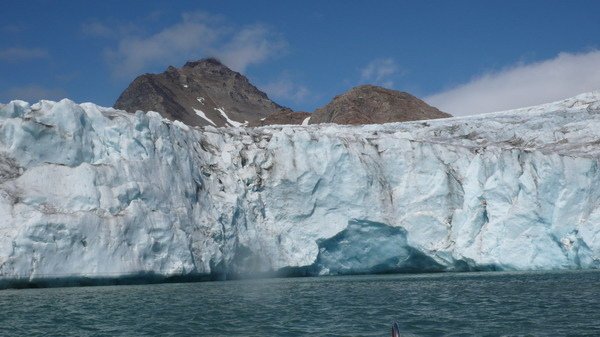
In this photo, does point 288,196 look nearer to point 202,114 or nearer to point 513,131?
point 513,131

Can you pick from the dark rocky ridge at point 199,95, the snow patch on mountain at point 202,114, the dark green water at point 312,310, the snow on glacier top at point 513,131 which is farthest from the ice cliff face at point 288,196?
the snow patch on mountain at point 202,114

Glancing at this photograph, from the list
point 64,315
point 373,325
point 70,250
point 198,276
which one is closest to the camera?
point 373,325

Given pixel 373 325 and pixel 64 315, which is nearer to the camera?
pixel 373 325

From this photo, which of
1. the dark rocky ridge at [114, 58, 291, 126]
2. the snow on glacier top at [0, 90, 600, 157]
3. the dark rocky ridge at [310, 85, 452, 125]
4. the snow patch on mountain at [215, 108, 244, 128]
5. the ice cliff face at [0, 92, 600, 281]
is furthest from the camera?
the snow patch on mountain at [215, 108, 244, 128]

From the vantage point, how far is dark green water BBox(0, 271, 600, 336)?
14.4 m

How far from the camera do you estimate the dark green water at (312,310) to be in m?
14.4

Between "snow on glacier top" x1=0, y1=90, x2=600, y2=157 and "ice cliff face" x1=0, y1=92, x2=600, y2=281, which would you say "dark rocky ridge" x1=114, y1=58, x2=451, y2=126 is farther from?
"ice cliff face" x1=0, y1=92, x2=600, y2=281

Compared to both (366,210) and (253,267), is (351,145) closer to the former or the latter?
(366,210)

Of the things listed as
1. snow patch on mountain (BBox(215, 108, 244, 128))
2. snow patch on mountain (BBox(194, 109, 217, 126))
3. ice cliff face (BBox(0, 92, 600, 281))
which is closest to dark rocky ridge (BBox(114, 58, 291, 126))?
snow patch on mountain (BBox(215, 108, 244, 128))

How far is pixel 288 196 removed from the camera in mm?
35250

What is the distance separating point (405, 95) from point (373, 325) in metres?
71.8

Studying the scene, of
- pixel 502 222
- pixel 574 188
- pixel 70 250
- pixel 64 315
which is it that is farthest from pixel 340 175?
pixel 64 315

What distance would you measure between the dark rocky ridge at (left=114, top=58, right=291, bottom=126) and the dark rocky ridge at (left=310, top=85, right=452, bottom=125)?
112ft

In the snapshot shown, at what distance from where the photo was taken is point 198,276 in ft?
99.4
